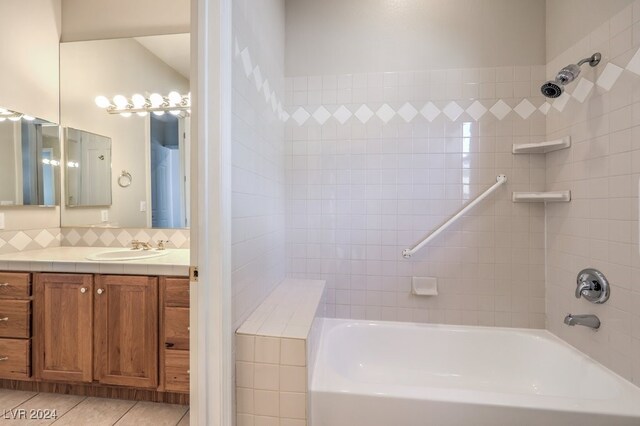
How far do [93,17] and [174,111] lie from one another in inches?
39.2

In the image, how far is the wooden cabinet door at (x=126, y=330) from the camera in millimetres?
1630

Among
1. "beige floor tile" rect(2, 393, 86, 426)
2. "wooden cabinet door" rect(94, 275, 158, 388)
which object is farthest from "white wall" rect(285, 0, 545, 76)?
"beige floor tile" rect(2, 393, 86, 426)

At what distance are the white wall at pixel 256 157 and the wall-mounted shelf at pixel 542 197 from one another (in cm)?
148

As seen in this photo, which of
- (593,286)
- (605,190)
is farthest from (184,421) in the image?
(605,190)

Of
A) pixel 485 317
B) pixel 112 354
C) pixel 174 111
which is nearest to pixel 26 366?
pixel 112 354

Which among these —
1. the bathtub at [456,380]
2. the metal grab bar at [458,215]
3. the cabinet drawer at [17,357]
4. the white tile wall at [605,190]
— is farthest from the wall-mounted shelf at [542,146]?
the cabinet drawer at [17,357]

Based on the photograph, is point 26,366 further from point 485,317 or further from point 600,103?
point 600,103

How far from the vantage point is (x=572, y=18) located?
161 cm

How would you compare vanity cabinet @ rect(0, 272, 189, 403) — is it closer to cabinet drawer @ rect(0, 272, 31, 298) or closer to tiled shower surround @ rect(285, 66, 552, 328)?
cabinet drawer @ rect(0, 272, 31, 298)

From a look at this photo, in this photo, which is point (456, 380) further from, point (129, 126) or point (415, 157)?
point (129, 126)

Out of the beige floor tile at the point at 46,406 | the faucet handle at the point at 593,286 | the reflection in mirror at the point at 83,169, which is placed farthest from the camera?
the reflection in mirror at the point at 83,169

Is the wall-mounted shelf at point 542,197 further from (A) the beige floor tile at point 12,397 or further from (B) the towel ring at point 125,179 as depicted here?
(A) the beige floor tile at point 12,397

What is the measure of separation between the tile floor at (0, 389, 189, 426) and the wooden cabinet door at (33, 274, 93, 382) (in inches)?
6.1

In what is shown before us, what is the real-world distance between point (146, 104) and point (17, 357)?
5.83 feet
